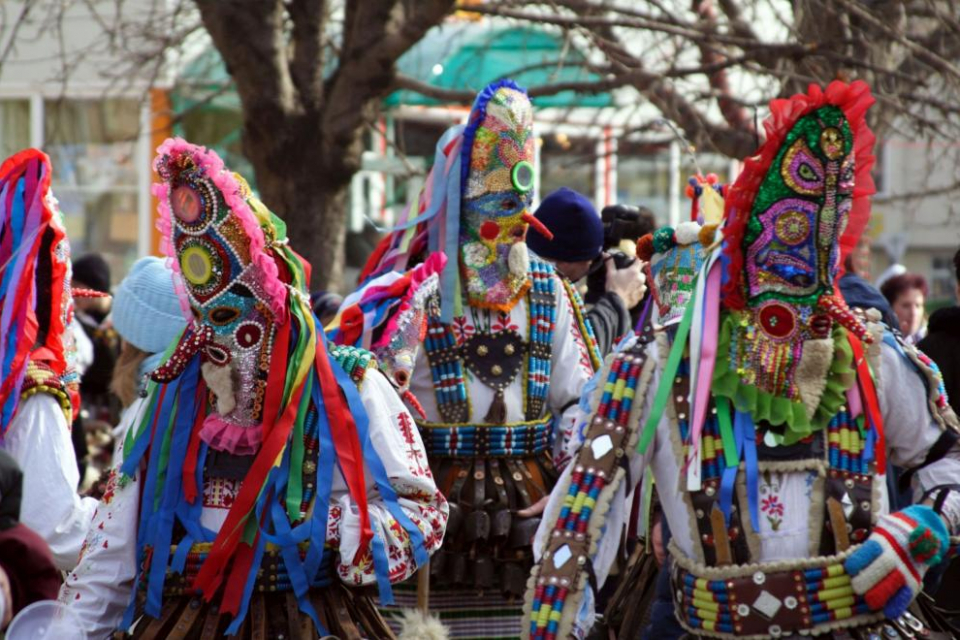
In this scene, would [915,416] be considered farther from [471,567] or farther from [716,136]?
[716,136]

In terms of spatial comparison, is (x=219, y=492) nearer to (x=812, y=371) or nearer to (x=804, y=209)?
(x=812, y=371)

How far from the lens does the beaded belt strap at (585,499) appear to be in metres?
3.26

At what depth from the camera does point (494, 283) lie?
5.52 metres

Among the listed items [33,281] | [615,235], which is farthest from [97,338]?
[33,281]

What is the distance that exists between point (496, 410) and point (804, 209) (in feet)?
7.42

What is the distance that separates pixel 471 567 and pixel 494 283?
1.04 meters

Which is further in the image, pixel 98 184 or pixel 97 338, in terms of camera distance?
pixel 98 184

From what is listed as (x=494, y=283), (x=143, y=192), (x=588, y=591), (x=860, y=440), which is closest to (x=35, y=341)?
(x=494, y=283)

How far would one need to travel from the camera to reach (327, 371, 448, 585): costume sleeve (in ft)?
12.2

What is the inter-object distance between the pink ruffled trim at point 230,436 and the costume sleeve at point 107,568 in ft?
0.79

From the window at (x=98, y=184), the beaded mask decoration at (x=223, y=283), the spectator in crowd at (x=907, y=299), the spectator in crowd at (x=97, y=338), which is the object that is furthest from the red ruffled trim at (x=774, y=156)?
the window at (x=98, y=184)

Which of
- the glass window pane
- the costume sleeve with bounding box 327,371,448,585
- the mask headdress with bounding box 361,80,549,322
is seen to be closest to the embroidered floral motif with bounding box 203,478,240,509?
the costume sleeve with bounding box 327,371,448,585

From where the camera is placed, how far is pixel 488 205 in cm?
555

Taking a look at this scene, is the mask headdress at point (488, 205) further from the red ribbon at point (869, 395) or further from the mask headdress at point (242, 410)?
the red ribbon at point (869, 395)
